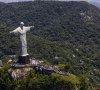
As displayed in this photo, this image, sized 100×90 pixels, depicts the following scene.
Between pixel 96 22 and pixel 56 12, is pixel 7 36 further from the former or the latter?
pixel 56 12

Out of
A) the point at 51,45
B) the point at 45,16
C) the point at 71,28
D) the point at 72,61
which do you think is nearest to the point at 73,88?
the point at 72,61

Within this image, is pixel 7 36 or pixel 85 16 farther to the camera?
pixel 85 16

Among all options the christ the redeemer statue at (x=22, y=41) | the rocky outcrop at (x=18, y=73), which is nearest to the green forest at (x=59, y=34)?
the rocky outcrop at (x=18, y=73)

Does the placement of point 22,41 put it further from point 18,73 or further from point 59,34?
point 59,34

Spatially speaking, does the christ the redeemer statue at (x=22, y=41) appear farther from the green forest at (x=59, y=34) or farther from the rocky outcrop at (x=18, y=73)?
the green forest at (x=59, y=34)

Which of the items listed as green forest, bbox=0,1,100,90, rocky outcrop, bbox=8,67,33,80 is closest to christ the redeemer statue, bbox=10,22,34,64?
rocky outcrop, bbox=8,67,33,80

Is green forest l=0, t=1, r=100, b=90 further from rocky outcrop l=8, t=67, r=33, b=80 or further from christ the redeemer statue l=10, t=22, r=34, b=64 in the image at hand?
christ the redeemer statue l=10, t=22, r=34, b=64

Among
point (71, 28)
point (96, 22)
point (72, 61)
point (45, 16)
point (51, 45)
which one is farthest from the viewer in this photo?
point (45, 16)
